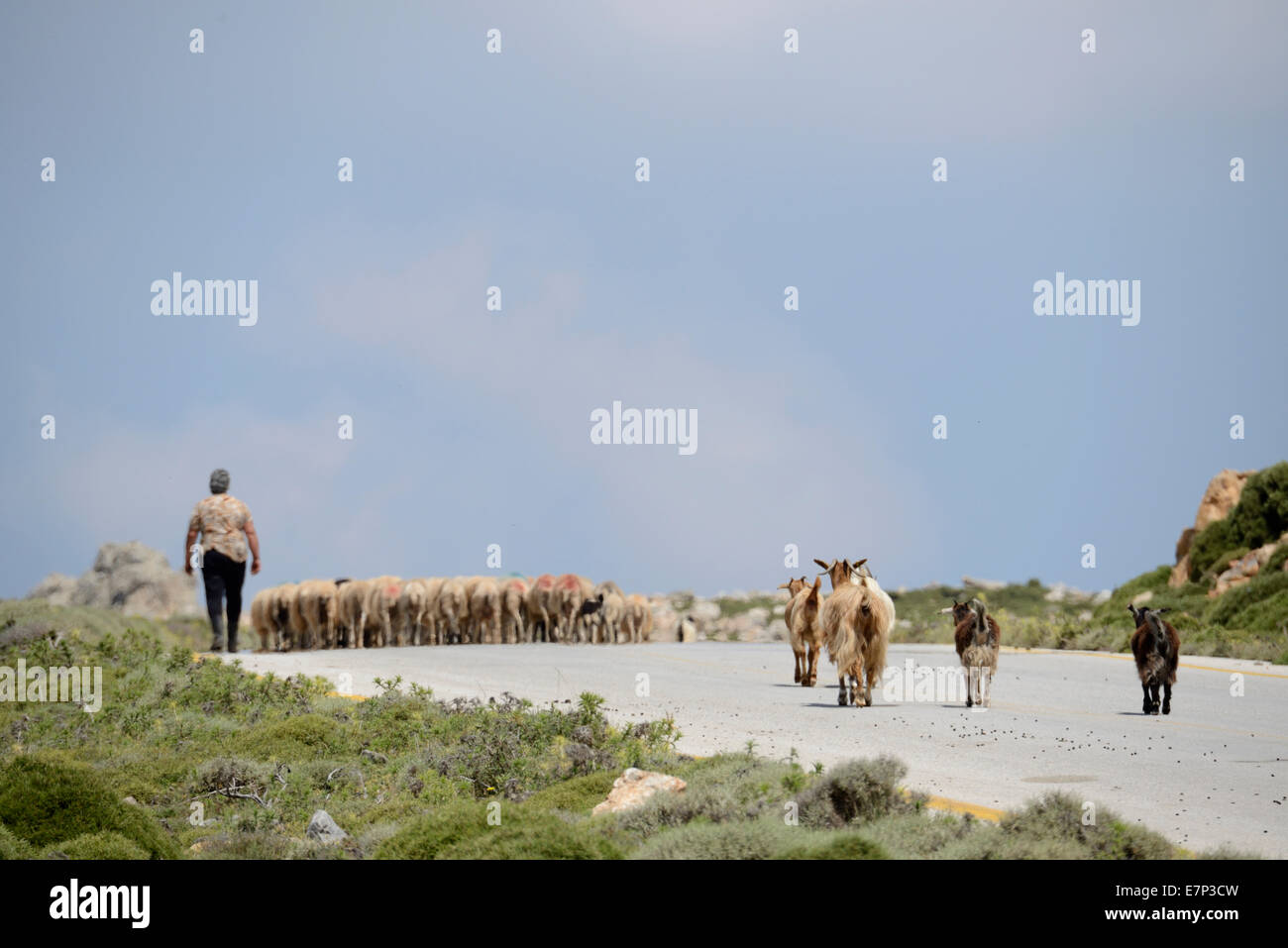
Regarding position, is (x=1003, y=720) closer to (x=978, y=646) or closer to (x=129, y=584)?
(x=978, y=646)

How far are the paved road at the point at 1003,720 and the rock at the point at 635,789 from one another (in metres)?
1.72

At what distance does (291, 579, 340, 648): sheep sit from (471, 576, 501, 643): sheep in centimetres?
365

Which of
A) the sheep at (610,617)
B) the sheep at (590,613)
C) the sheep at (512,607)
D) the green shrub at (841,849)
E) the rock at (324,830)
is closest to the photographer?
the green shrub at (841,849)

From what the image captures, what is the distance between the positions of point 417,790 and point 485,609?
67.1 ft

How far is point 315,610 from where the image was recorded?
29.2 metres

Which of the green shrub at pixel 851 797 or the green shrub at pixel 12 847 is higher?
the green shrub at pixel 851 797

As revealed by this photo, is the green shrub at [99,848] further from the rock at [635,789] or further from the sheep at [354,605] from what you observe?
the sheep at [354,605]

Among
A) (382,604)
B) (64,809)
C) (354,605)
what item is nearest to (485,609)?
(382,604)

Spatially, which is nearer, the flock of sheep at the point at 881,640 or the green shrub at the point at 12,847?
the green shrub at the point at 12,847

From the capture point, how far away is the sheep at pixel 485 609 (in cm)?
3192

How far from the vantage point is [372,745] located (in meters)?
13.8

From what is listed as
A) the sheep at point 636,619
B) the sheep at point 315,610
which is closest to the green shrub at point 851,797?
the sheep at point 315,610

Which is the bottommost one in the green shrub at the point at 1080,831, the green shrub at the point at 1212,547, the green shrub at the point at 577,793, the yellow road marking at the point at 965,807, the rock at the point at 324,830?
the rock at the point at 324,830
